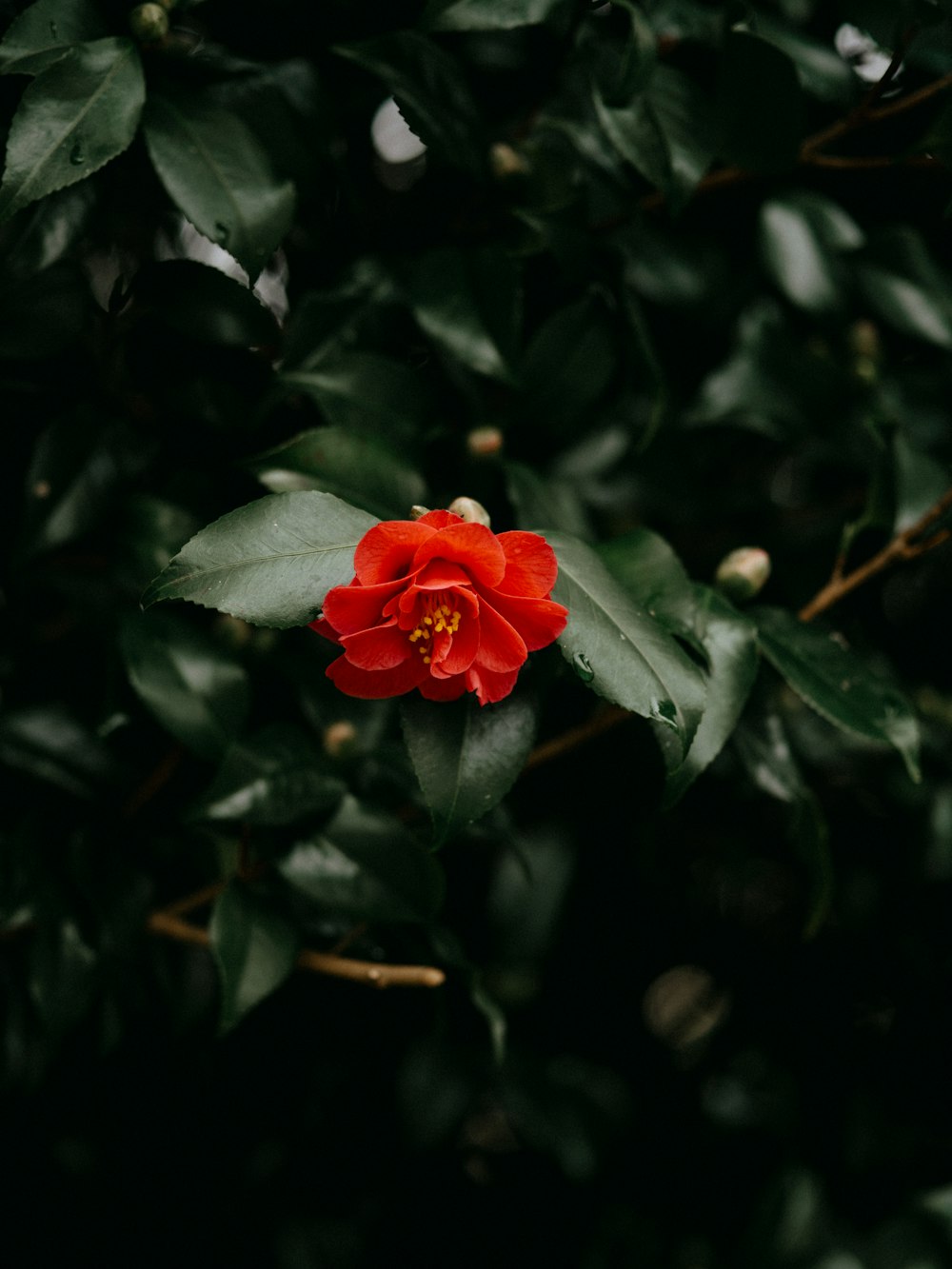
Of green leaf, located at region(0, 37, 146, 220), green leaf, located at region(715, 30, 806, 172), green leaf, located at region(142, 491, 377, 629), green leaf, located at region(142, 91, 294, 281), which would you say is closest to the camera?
green leaf, located at region(142, 491, 377, 629)

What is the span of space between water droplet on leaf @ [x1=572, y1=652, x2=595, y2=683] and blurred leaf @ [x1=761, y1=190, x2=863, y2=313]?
70 cm

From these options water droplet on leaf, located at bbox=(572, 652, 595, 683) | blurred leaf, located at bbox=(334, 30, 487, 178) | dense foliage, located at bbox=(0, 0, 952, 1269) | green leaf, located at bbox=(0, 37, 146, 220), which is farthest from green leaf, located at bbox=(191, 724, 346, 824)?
blurred leaf, located at bbox=(334, 30, 487, 178)

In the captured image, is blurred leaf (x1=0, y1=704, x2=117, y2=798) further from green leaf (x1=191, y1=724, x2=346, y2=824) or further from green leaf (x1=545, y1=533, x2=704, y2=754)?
green leaf (x1=545, y1=533, x2=704, y2=754)

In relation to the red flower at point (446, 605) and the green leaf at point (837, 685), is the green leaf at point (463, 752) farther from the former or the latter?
the green leaf at point (837, 685)

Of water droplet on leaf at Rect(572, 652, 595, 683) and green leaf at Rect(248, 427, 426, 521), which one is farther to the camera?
green leaf at Rect(248, 427, 426, 521)

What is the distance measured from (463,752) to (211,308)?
21.3 inches

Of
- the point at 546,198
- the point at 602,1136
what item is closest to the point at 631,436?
the point at 546,198

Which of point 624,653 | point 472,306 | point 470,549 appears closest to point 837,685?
point 624,653

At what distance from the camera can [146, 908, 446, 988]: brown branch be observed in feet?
2.42

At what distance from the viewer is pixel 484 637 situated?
58cm

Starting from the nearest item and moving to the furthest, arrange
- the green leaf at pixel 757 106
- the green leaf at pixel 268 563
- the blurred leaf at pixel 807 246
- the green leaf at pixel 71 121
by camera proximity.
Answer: the green leaf at pixel 268 563
the green leaf at pixel 71 121
the green leaf at pixel 757 106
the blurred leaf at pixel 807 246

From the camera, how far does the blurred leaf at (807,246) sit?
3.43 ft

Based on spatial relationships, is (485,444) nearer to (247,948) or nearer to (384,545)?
(384,545)

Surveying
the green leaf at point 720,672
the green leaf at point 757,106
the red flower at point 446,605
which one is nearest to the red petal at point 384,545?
the red flower at point 446,605
